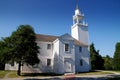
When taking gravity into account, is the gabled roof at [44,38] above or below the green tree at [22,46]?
above

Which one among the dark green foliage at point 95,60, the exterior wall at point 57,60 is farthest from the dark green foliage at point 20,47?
the dark green foliage at point 95,60

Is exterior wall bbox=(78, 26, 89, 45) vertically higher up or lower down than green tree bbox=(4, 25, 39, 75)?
higher up

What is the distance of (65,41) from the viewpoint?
120 feet

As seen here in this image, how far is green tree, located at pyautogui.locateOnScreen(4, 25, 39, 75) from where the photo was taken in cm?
2950

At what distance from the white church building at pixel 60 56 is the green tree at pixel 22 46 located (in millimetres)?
5873

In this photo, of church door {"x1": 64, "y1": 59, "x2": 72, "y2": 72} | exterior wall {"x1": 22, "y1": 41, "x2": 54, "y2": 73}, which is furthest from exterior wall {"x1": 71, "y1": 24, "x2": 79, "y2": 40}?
church door {"x1": 64, "y1": 59, "x2": 72, "y2": 72}

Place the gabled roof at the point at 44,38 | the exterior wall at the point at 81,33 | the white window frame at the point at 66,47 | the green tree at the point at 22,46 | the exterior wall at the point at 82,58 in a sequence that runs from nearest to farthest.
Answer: the green tree at the point at 22,46
the white window frame at the point at 66,47
the gabled roof at the point at 44,38
the exterior wall at the point at 82,58
the exterior wall at the point at 81,33

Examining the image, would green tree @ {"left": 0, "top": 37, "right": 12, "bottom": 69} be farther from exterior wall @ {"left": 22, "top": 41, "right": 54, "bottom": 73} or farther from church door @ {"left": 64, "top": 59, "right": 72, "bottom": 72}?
church door @ {"left": 64, "top": 59, "right": 72, "bottom": 72}

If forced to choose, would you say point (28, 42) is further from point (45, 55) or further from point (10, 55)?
point (45, 55)

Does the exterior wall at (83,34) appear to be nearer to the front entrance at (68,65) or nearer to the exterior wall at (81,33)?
the exterior wall at (81,33)

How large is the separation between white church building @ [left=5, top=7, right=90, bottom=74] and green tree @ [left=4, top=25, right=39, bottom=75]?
587cm

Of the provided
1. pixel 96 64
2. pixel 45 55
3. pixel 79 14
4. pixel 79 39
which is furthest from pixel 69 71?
pixel 96 64

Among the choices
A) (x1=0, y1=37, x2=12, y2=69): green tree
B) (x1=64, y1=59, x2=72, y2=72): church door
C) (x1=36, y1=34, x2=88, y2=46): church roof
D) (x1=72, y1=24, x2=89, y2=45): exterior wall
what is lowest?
(x1=64, y1=59, x2=72, y2=72): church door

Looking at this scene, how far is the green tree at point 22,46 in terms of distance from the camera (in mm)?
29500
